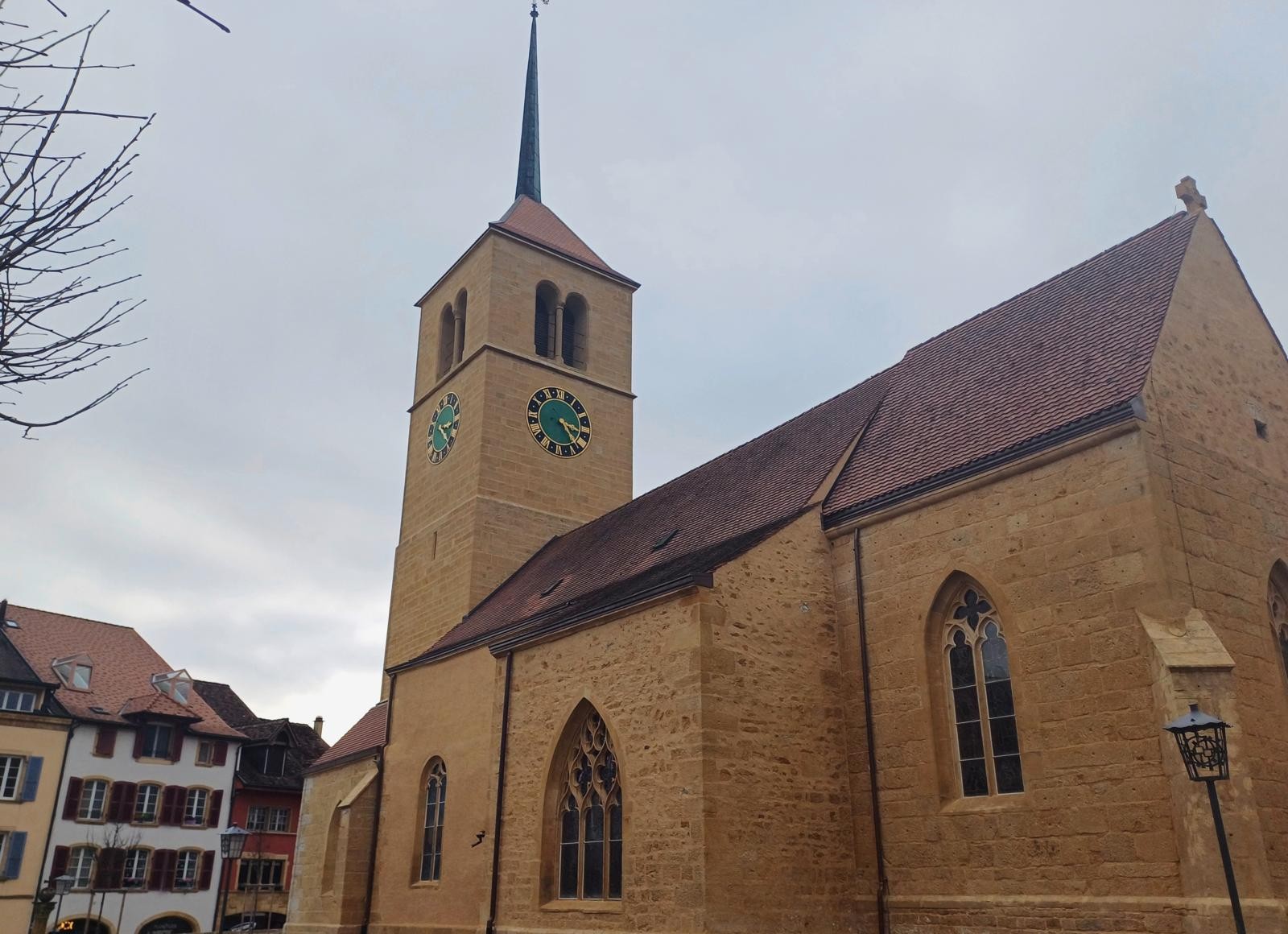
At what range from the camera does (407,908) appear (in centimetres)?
1733

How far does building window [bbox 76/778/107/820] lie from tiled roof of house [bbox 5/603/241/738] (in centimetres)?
183

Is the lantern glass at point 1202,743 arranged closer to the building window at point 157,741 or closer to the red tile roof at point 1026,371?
the red tile roof at point 1026,371

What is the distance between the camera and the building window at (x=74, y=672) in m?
32.6

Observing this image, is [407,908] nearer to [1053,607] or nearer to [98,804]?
[1053,607]

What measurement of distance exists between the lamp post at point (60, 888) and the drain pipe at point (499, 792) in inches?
583

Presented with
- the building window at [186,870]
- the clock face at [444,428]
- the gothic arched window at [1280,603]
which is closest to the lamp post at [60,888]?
the building window at [186,870]

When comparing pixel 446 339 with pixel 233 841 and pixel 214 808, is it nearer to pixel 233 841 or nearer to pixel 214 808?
pixel 233 841

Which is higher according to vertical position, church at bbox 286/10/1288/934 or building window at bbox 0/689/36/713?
building window at bbox 0/689/36/713

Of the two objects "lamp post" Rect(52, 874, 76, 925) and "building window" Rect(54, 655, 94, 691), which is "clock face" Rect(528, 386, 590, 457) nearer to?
"lamp post" Rect(52, 874, 76, 925)

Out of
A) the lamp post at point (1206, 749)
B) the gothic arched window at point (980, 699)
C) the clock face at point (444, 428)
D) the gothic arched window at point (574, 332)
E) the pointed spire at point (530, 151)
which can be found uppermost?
the pointed spire at point (530, 151)

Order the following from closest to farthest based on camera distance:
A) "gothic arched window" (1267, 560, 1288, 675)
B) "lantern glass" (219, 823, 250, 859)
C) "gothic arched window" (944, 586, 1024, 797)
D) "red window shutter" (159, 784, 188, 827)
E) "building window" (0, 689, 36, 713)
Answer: "gothic arched window" (944, 586, 1024, 797)
"gothic arched window" (1267, 560, 1288, 675)
"lantern glass" (219, 823, 250, 859)
"building window" (0, 689, 36, 713)
"red window shutter" (159, 784, 188, 827)

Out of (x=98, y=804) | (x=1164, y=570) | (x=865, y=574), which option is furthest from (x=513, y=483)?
(x=98, y=804)

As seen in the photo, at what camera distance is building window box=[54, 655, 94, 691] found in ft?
107

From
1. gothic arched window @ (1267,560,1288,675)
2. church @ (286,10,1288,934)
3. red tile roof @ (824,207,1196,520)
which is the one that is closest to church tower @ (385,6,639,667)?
church @ (286,10,1288,934)
